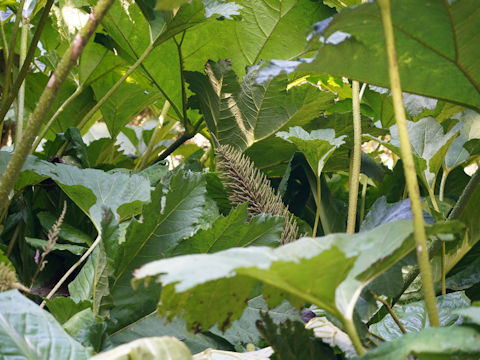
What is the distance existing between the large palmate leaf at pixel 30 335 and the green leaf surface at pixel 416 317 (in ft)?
0.86

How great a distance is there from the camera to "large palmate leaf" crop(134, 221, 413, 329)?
0.25m

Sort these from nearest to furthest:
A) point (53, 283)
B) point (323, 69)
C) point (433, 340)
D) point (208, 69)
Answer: point (433, 340) < point (323, 69) < point (53, 283) < point (208, 69)

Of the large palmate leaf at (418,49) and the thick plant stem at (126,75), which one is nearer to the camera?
the large palmate leaf at (418,49)

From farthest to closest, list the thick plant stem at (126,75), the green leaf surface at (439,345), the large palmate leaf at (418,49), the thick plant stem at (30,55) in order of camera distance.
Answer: the thick plant stem at (126,75) → the thick plant stem at (30,55) → the large palmate leaf at (418,49) → the green leaf surface at (439,345)

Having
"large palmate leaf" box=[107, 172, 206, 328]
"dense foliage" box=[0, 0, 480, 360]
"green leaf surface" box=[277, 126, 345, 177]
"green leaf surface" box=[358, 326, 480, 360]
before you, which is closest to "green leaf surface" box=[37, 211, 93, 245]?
"dense foliage" box=[0, 0, 480, 360]

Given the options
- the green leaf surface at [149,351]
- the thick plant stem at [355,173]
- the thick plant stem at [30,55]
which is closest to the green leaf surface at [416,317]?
the thick plant stem at [355,173]

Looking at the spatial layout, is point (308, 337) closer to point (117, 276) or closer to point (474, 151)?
point (117, 276)

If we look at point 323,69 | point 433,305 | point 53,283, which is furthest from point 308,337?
point 53,283

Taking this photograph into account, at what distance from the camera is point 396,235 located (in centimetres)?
30

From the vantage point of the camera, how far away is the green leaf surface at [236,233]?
1.54 ft

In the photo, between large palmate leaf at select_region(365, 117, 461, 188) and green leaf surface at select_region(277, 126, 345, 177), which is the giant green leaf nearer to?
green leaf surface at select_region(277, 126, 345, 177)

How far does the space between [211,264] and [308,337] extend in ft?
0.43

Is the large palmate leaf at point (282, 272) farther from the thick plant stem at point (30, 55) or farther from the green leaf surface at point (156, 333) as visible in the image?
the thick plant stem at point (30, 55)

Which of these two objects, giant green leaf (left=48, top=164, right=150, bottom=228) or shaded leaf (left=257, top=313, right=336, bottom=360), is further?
giant green leaf (left=48, top=164, right=150, bottom=228)
